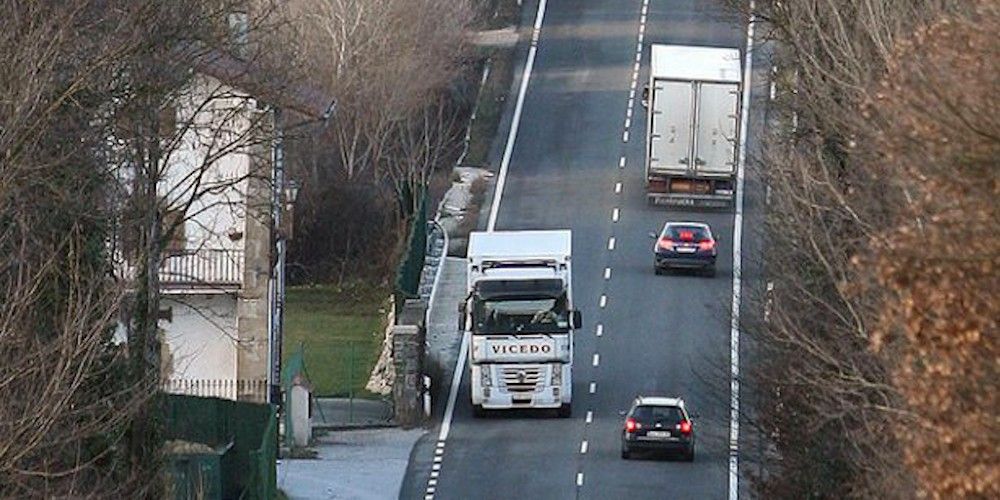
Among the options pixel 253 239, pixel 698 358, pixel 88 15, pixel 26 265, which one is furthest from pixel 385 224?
pixel 26 265

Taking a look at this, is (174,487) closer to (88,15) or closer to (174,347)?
(88,15)

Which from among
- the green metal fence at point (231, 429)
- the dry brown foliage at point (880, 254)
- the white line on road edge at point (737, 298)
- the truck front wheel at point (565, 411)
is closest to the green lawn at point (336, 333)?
the truck front wheel at point (565, 411)

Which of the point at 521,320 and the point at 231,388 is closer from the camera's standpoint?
the point at 231,388

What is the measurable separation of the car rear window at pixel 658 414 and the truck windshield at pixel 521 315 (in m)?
3.10

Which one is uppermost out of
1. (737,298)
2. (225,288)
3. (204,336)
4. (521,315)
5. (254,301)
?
(225,288)

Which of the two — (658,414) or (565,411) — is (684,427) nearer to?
(658,414)

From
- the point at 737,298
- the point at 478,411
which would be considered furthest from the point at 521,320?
the point at 737,298

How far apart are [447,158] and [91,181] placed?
4269 cm

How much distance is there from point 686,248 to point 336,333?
358 inches

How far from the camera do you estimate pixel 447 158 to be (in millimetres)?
69688

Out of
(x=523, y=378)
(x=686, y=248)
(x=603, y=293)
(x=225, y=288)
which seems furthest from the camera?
(x=686, y=248)

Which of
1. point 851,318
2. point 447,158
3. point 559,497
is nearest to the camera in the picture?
point 851,318

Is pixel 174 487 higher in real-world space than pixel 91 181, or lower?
lower

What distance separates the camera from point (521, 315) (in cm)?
4575
